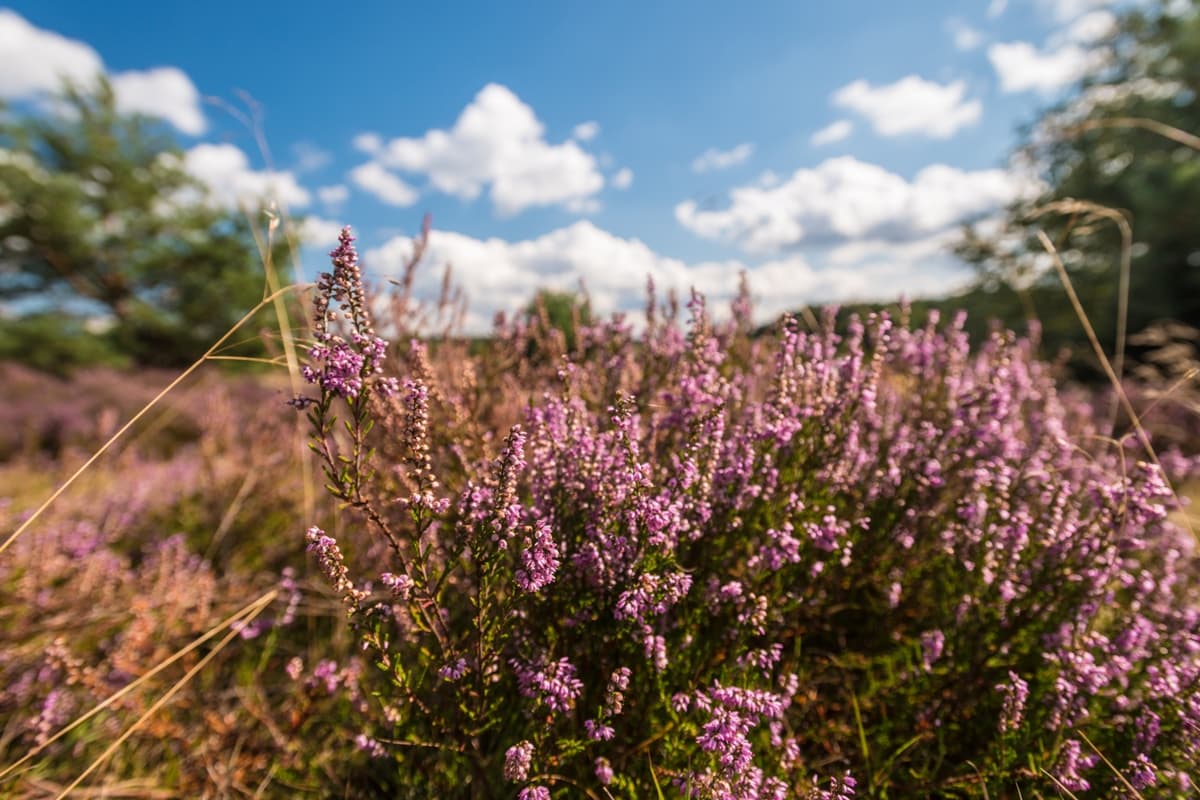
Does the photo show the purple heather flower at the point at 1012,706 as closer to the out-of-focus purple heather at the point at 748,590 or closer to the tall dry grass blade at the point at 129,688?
the out-of-focus purple heather at the point at 748,590

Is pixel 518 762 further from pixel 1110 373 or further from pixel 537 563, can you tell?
pixel 1110 373

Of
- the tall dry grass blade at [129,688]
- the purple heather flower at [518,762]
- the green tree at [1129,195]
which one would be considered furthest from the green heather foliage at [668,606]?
the green tree at [1129,195]

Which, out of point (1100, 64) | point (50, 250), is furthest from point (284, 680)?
point (1100, 64)

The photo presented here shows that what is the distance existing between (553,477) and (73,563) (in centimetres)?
294

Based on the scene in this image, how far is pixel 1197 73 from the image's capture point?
12.1 metres

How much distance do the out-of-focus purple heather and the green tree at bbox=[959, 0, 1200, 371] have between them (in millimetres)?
9471

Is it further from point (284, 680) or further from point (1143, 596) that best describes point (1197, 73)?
point (284, 680)

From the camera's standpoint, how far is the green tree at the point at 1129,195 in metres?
11.2

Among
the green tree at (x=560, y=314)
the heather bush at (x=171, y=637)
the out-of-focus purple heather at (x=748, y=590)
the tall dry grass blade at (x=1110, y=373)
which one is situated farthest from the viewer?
the green tree at (x=560, y=314)

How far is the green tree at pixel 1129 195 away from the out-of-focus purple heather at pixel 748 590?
9471 mm

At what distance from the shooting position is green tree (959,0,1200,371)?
1116 centimetres

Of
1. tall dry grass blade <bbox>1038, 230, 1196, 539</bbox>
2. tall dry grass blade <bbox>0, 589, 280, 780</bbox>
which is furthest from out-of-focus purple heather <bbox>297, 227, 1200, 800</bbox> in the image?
tall dry grass blade <bbox>0, 589, 280, 780</bbox>

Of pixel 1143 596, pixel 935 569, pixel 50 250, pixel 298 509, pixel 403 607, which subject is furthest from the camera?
pixel 50 250

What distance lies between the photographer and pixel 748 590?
6.28 ft
